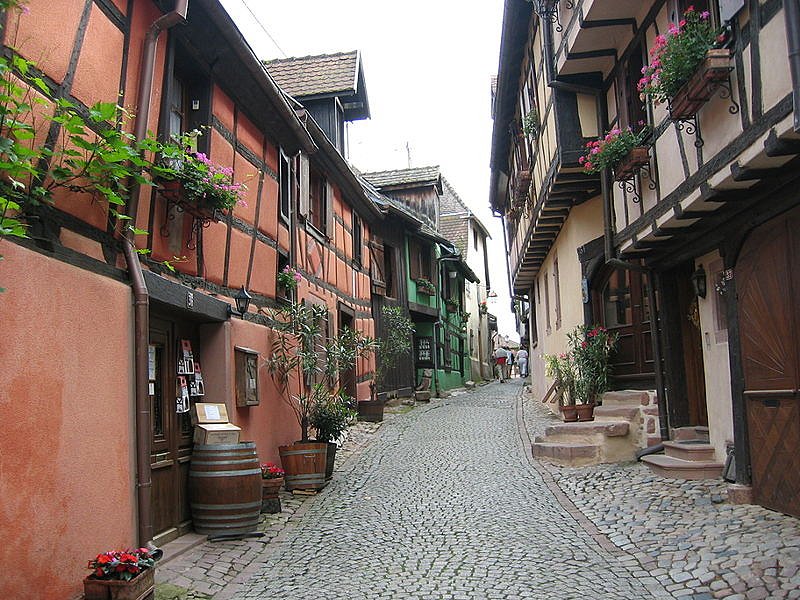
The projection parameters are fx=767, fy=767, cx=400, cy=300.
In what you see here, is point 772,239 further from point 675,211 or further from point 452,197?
point 452,197

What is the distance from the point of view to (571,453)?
9.59 meters

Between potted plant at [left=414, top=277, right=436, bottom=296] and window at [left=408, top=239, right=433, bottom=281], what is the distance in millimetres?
133

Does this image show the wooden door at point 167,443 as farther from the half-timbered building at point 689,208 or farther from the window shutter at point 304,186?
the half-timbered building at point 689,208

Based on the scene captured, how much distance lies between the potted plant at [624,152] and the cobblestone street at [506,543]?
3.24 m

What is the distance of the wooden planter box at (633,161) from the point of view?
765 centimetres

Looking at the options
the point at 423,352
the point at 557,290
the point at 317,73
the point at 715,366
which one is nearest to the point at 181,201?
the point at 715,366

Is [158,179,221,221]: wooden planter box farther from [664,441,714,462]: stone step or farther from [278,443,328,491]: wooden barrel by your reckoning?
[664,441,714,462]: stone step

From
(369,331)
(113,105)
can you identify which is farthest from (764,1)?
(369,331)

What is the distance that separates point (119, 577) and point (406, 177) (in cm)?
2003

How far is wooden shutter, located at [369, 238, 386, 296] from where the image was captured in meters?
17.4

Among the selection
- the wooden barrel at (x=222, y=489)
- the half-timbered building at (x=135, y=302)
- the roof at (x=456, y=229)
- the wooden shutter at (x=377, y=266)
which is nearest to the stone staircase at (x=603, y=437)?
the half-timbered building at (x=135, y=302)

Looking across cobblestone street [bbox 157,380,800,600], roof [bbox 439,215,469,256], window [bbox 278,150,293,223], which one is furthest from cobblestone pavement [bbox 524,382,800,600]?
roof [bbox 439,215,469,256]

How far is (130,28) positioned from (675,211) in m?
4.77

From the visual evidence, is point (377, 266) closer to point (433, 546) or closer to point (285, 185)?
point (285, 185)
